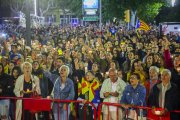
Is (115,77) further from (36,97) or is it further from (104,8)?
(104,8)

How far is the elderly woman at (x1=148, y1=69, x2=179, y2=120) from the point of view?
7.25 m

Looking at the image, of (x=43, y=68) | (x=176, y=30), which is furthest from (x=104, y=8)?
(x=43, y=68)

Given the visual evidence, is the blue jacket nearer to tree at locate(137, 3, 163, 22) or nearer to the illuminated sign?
the illuminated sign

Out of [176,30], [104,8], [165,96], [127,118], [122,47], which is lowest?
[127,118]

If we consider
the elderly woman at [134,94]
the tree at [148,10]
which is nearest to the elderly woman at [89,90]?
the elderly woman at [134,94]

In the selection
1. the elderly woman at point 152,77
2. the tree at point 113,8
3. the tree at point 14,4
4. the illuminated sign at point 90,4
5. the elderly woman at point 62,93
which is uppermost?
the tree at point 14,4

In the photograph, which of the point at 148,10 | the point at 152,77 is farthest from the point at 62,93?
the point at 148,10

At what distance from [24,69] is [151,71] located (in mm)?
2939

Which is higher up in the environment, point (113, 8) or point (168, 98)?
point (113, 8)

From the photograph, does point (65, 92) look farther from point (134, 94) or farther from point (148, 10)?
point (148, 10)

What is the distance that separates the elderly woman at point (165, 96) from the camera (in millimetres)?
7250

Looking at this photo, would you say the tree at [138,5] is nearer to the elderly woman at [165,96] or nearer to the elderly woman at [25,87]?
the elderly woman at [25,87]

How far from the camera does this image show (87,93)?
9266 mm

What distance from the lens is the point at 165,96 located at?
7469mm
